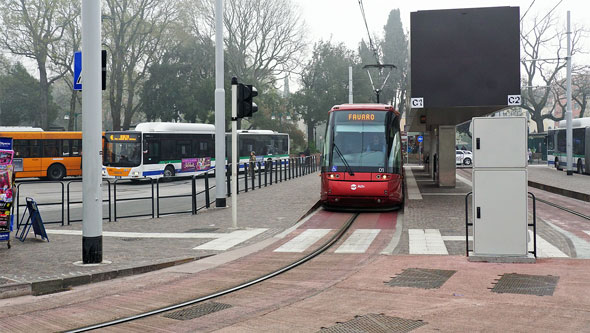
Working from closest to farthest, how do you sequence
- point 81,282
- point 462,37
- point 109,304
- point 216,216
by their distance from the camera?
point 109,304 → point 81,282 → point 216,216 → point 462,37

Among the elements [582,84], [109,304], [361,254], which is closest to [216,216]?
[361,254]

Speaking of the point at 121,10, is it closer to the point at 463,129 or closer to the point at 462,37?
the point at 462,37

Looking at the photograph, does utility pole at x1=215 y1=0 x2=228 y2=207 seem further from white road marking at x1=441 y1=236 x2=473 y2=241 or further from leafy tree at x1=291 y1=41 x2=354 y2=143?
leafy tree at x1=291 y1=41 x2=354 y2=143

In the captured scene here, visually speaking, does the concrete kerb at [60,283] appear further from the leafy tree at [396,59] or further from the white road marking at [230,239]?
the leafy tree at [396,59]

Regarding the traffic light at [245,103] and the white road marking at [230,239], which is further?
the traffic light at [245,103]

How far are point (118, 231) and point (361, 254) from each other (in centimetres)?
582

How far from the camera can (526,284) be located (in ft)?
25.4

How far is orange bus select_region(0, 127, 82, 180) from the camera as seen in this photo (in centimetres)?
3503

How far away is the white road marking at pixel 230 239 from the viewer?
11281 mm

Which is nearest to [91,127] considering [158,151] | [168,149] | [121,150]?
[121,150]

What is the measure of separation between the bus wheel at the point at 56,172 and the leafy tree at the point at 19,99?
21568 mm

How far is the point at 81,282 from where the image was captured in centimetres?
849

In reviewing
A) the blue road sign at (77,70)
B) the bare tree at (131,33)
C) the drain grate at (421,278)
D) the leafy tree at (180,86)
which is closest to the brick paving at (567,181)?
the drain grate at (421,278)

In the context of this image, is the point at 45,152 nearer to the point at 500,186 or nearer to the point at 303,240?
the point at 303,240
